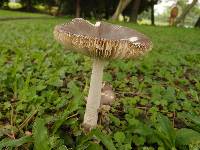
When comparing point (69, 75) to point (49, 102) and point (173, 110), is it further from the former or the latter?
point (173, 110)

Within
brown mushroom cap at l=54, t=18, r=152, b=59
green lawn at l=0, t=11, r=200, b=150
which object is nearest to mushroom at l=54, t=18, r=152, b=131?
brown mushroom cap at l=54, t=18, r=152, b=59

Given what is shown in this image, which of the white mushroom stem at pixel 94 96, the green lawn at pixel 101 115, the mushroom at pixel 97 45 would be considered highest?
the mushroom at pixel 97 45

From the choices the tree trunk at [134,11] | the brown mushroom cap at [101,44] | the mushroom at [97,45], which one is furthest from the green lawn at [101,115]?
the tree trunk at [134,11]

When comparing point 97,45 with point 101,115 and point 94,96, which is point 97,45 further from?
point 101,115

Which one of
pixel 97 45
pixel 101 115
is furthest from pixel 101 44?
pixel 101 115

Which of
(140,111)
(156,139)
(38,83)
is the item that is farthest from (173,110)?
(38,83)

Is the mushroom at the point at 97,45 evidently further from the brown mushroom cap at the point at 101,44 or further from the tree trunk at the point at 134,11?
the tree trunk at the point at 134,11

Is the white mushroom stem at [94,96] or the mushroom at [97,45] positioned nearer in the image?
the mushroom at [97,45]
